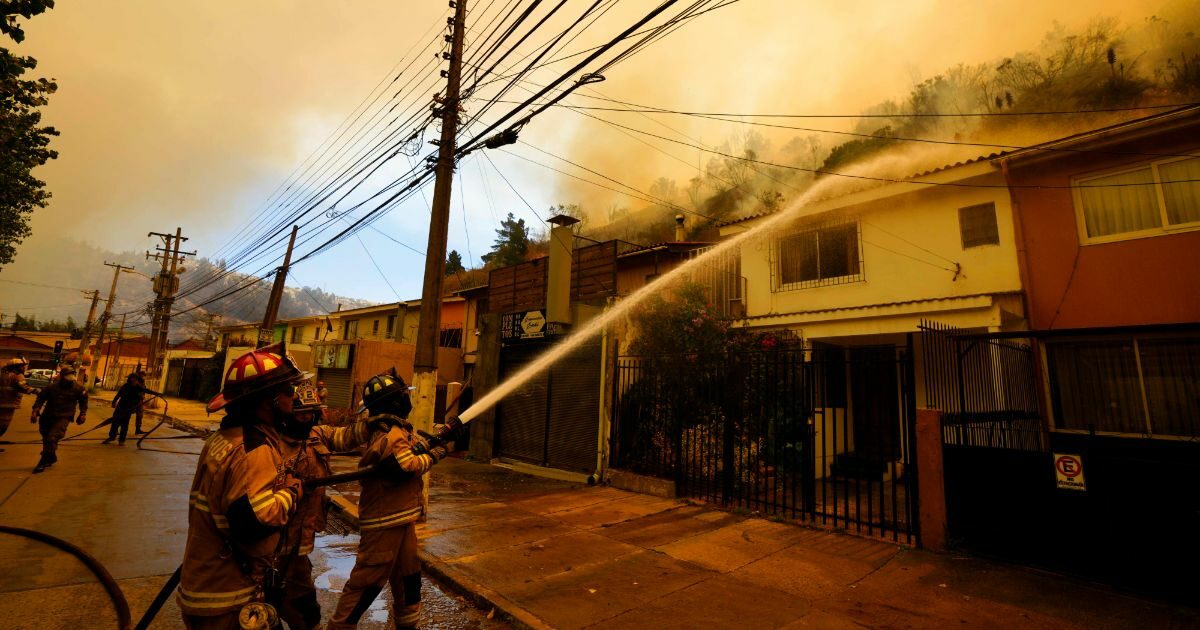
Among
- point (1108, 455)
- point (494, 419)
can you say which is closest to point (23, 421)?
point (494, 419)

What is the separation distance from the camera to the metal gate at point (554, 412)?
1071 cm

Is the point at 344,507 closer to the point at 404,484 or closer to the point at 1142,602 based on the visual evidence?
the point at 404,484

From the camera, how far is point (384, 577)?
3617 millimetres

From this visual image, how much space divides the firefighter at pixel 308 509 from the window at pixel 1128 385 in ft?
34.1

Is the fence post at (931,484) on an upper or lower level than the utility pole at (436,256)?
lower

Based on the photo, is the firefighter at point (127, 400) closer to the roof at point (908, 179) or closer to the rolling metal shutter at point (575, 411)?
the rolling metal shutter at point (575, 411)

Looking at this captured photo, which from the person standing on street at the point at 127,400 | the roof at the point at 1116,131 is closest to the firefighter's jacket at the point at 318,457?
the roof at the point at 1116,131

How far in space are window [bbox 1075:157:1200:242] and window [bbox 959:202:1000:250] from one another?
1.28 metres

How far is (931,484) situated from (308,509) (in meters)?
6.25

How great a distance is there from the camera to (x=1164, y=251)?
28.8ft

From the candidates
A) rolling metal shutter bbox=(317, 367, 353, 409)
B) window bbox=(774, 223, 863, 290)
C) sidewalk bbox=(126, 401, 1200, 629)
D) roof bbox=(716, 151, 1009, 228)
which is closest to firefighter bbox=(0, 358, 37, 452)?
sidewalk bbox=(126, 401, 1200, 629)

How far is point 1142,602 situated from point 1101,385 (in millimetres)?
5453

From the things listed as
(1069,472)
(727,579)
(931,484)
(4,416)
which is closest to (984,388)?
(931,484)

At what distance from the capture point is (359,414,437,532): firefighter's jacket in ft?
12.0
